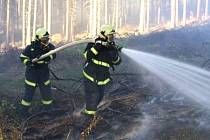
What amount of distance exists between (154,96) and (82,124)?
2.90 meters

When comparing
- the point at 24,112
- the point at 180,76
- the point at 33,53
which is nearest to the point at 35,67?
the point at 33,53

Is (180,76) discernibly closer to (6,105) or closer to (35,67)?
(35,67)

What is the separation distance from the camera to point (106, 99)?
33.6 feet

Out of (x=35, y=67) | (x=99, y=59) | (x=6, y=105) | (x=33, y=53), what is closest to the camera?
(x=99, y=59)

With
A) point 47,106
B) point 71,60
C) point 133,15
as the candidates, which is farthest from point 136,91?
point 133,15

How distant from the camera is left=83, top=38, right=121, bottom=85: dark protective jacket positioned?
8133mm

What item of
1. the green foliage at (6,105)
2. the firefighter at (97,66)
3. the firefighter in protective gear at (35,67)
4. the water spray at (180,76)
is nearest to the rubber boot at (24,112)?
the firefighter in protective gear at (35,67)

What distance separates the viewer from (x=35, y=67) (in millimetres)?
9172

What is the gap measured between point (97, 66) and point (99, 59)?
0.58ft

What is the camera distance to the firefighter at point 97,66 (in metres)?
8.17

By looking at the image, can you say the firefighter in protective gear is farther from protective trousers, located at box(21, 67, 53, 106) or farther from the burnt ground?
the burnt ground

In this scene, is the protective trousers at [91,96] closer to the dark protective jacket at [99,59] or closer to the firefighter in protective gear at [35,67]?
the dark protective jacket at [99,59]

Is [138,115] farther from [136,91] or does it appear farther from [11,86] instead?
[11,86]

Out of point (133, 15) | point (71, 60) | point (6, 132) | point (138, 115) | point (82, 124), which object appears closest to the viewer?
point (6, 132)
